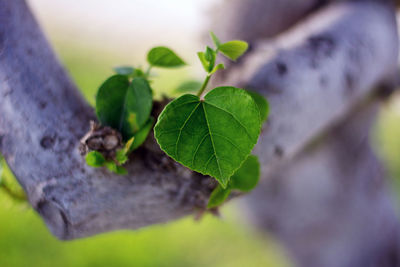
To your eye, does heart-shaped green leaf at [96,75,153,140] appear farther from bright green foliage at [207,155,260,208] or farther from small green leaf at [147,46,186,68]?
bright green foliage at [207,155,260,208]

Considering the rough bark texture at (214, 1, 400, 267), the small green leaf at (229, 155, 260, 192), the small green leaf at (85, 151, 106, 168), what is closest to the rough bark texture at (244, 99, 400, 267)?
the rough bark texture at (214, 1, 400, 267)

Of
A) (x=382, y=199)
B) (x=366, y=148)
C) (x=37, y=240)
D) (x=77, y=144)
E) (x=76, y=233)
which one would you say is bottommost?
(x=37, y=240)

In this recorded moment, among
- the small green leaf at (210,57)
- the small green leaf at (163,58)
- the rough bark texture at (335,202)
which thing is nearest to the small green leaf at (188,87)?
the small green leaf at (163,58)

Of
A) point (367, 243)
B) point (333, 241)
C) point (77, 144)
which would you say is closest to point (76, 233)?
point (77, 144)

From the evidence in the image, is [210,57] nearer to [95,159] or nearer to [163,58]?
[163,58]

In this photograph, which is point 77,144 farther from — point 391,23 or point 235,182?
point 391,23

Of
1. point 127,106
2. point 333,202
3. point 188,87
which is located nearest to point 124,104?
point 127,106
